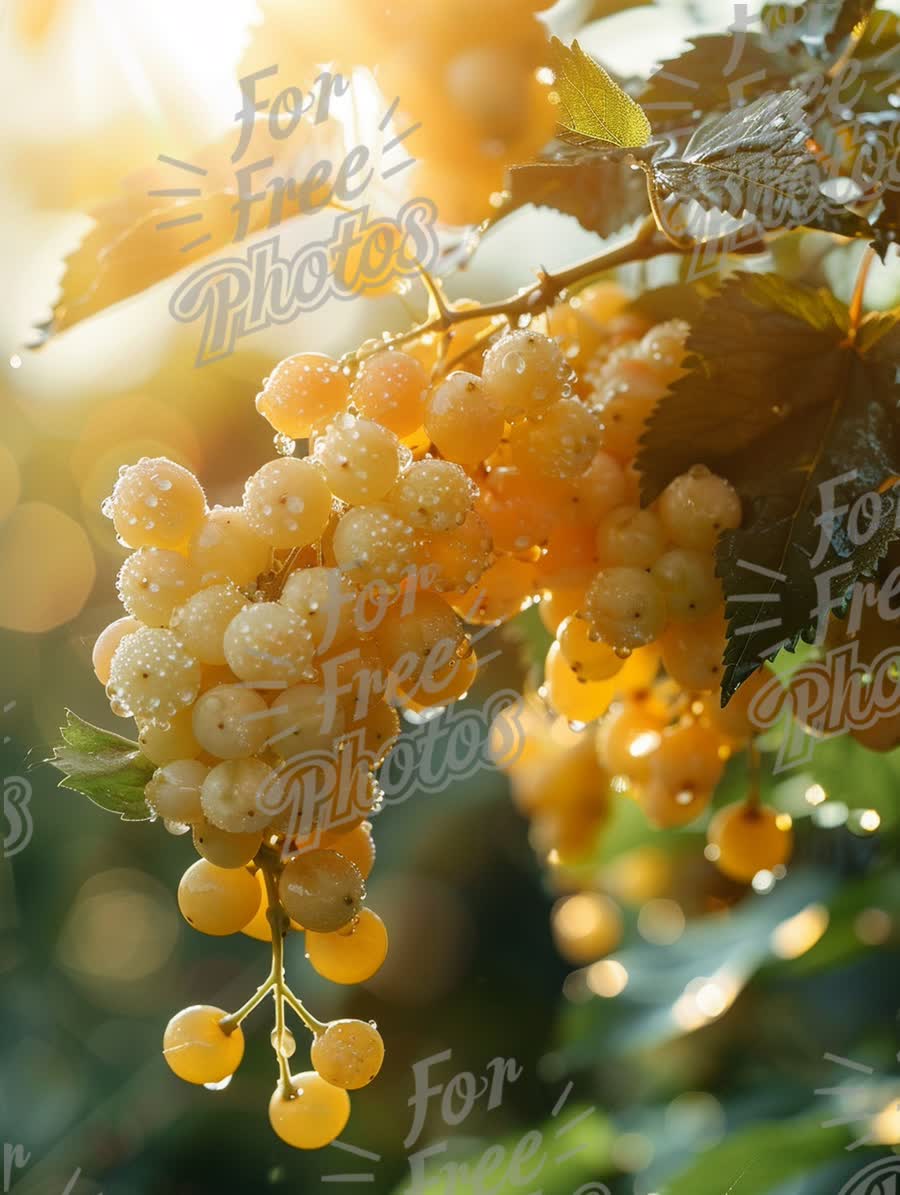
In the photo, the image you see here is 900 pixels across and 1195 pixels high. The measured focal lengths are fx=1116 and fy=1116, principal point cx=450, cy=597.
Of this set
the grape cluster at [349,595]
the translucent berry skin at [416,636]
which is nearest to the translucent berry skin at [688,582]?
the grape cluster at [349,595]

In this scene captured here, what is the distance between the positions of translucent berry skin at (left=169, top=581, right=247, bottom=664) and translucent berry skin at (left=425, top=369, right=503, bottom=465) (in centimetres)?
10

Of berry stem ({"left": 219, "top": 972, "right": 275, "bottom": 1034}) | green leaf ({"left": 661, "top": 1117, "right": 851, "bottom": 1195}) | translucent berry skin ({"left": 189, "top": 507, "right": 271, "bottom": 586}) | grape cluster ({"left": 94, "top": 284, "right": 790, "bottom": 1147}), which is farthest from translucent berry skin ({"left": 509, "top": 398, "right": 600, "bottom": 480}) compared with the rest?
green leaf ({"left": 661, "top": 1117, "right": 851, "bottom": 1195})

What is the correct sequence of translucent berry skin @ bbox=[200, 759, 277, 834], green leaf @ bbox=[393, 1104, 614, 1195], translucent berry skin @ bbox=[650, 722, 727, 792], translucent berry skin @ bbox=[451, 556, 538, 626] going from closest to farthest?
translucent berry skin @ bbox=[200, 759, 277, 834] < translucent berry skin @ bbox=[451, 556, 538, 626] < translucent berry skin @ bbox=[650, 722, 727, 792] < green leaf @ bbox=[393, 1104, 614, 1195]

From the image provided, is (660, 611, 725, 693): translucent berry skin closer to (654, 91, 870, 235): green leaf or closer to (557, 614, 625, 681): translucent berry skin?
(557, 614, 625, 681): translucent berry skin

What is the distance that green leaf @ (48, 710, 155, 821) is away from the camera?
15.3 inches

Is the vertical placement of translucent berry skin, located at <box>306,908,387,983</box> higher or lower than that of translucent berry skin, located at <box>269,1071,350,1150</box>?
higher

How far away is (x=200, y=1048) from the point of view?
42 cm

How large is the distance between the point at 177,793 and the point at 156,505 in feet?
0.33

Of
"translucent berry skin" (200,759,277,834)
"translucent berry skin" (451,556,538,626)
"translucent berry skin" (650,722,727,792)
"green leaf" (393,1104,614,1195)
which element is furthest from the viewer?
"green leaf" (393,1104,614,1195)

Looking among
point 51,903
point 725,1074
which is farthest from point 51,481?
point 725,1074

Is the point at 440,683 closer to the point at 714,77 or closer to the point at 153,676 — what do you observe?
the point at 153,676

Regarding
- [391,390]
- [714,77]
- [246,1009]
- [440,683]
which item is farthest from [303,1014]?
[714,77]

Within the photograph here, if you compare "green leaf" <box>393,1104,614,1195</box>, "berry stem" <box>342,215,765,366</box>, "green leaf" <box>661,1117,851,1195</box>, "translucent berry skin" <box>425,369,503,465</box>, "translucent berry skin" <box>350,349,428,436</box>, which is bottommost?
"green leaf" <box>393,1104,614,1195</box>

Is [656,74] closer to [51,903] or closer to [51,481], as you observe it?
[51,481]
